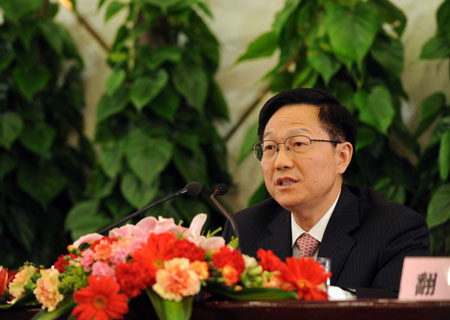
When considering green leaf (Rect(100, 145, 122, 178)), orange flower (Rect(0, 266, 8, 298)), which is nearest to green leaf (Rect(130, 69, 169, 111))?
green leaf (Rect(100, 145, 122, 178))

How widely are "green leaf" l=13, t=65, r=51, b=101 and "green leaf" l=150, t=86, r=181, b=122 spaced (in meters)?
0.59

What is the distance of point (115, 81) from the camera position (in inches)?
116

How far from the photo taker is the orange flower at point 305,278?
1017mm

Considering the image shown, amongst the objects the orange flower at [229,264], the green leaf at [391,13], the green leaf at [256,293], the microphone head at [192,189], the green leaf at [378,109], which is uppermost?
the green leaf at [391,13]

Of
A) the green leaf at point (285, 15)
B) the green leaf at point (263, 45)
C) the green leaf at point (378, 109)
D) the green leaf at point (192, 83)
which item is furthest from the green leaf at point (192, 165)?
the green leaf at point (378, 109)

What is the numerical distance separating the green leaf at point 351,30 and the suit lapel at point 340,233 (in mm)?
897

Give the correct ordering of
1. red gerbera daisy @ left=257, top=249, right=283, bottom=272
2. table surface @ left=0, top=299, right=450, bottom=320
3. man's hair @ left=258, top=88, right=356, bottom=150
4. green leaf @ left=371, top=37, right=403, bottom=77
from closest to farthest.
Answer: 1. table surface @ left=0, top=299, right=450, bottom=320
2. red gerbera daisy @ left=257, top=249, right=283, bottom=272
3. man's hair @ left=258, top=88, right=356, bottom=150
4. green leaf @ left=371, top=37, right=403, bottom=77

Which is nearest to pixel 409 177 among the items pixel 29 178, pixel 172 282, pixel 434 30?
pixel 434 30

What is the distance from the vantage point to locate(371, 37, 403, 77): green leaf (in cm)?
271

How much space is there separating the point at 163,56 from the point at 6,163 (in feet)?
3.01

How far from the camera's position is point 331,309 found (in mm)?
945

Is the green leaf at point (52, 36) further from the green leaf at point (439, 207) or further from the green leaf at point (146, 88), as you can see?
the green leaf at point (439, 207)

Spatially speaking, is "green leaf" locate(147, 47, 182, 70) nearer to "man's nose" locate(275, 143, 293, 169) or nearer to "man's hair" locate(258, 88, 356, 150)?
"man's hair" locate(258, 88, 356, 150)

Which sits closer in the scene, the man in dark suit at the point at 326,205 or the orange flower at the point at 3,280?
the orange flower at the point at 3,280
